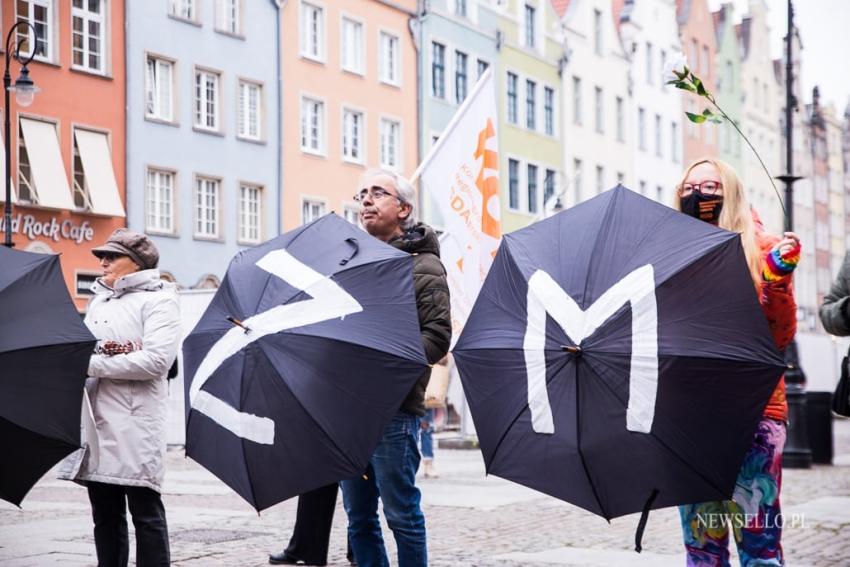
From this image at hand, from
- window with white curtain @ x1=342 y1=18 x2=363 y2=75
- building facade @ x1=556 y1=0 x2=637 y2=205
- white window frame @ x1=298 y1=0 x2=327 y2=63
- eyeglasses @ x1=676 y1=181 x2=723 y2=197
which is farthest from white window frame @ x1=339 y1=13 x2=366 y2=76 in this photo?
eyeglasses @ x1=676 y1=181 x2=723 y2=197

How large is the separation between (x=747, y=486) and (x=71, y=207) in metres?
27.1

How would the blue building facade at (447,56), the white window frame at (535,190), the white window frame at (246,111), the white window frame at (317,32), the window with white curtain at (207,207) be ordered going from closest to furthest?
the window with white curtain at (207,207), the white window frame at (246,111), the white window frame at (317,32), the blue building facade at (447,56), the white window frame at (535,190)

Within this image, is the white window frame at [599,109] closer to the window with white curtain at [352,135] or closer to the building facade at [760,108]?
the building facade at [760,108]

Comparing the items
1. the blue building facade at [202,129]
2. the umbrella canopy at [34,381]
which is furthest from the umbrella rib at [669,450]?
the blue building facade at [202,129]

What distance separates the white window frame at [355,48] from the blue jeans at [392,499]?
34.1m

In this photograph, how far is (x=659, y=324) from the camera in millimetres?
4734

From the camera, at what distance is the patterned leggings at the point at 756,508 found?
502 cm

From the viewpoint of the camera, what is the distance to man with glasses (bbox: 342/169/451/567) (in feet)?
19.3

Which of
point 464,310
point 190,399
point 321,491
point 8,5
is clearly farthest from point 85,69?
point 190,399

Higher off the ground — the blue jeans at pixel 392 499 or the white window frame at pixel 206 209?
the white window frame at pixel 206 209

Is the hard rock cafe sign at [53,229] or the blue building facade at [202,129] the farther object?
the blue building facade at [202,129]

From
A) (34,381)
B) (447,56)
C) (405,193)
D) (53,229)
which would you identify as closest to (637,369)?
(405,193)

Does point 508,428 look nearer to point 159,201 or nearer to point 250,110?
point 159,201

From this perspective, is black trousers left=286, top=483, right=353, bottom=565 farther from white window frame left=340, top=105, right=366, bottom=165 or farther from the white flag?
white window frame left=340, top=105, right=366, bottom=165
